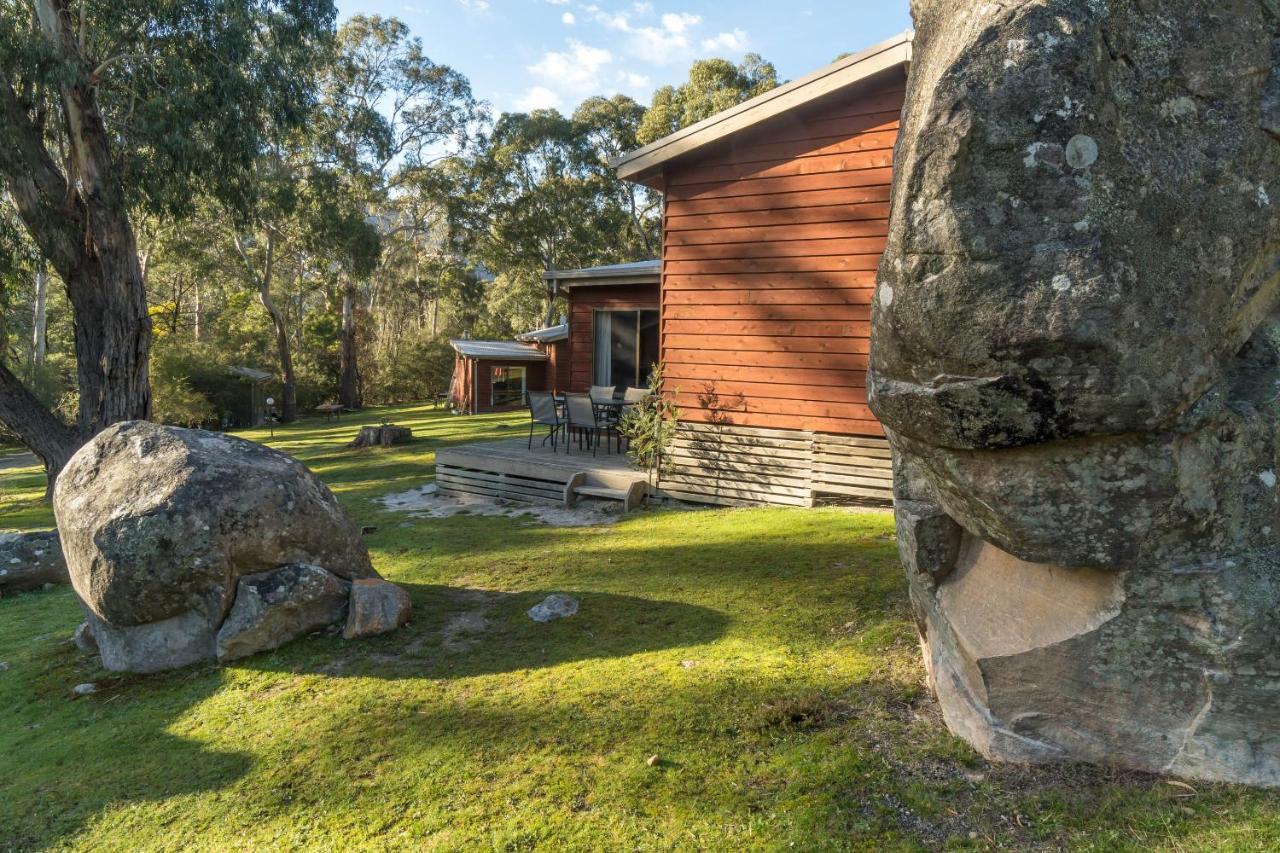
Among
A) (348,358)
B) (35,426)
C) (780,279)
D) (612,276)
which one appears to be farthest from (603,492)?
(348,358)

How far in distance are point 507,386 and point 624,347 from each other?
1181cm

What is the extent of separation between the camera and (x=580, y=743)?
3273mm

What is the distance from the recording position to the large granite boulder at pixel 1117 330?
7.04 feet

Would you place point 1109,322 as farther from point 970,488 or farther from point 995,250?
point 970,488

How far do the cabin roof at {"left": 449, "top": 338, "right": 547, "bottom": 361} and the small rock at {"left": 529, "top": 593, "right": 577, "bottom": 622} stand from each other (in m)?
18.6

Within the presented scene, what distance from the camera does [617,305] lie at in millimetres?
14086

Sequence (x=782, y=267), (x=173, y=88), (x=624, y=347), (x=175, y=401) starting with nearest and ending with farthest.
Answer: (x=782, y=267), (x=173, y=88), (x=624, y=347), (x=175, y=401)

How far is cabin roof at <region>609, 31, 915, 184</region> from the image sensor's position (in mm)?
6770

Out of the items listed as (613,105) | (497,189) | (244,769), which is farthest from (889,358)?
(613,105)

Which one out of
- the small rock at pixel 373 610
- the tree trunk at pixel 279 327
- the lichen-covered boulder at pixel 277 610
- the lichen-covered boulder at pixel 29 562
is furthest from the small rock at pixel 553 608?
the tree trunk at pixel 279 327

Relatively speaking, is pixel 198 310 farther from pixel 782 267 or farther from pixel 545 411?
pixel 782 267

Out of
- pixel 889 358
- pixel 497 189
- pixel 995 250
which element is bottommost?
pixel 889 358

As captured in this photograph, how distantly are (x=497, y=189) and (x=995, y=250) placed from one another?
31.1 metres

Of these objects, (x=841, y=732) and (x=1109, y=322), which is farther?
(x=841, y=732)
